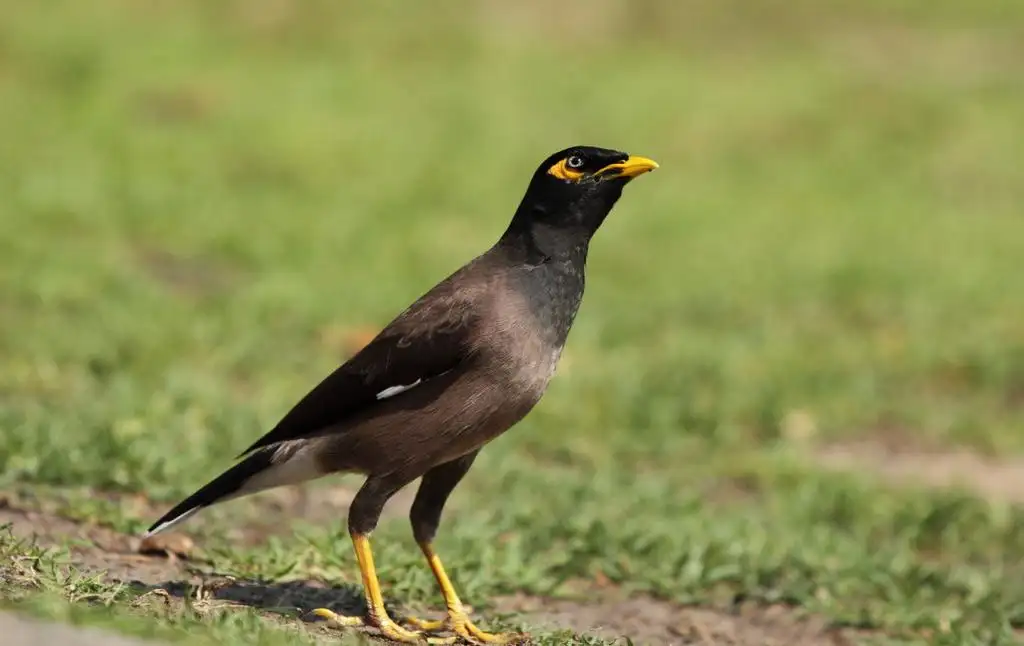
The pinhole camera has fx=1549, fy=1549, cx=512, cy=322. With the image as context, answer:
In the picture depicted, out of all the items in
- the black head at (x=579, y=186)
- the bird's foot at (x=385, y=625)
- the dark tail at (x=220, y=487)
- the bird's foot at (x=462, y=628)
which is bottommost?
the bird's foot at (x=462, y=628)

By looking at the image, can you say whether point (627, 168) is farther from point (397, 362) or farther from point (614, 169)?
point (397, 362)

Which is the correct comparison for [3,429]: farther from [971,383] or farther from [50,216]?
[971,383]

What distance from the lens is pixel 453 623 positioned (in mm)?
5551

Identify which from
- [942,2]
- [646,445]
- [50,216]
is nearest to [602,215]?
[646,445]

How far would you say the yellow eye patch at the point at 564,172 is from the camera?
560 centimetres

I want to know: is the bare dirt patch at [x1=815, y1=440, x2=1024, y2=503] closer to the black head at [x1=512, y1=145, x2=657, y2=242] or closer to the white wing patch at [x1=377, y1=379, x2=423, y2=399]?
the black head at [x1=512, y1=145, x2=657, y2=242]

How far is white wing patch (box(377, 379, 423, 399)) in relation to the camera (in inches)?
212

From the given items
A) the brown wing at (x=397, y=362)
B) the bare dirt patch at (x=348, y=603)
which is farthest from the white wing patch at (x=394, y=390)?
the bare dirt patch at (x=348, y=603)

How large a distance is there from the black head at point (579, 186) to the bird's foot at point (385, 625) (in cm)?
150

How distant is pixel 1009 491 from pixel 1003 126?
9299 mm

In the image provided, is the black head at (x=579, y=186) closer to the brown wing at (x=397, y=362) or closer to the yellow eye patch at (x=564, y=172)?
the yellow eye patch at (x=564, y=172)

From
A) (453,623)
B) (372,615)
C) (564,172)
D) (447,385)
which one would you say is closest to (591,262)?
(564,172)

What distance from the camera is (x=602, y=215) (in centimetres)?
568

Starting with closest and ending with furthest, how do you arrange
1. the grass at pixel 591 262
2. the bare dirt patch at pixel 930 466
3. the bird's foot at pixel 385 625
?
the bird's foot at pixel 385 625 → the grass at pixel 591 262 → the bare dirt patch at pixel 930 466
